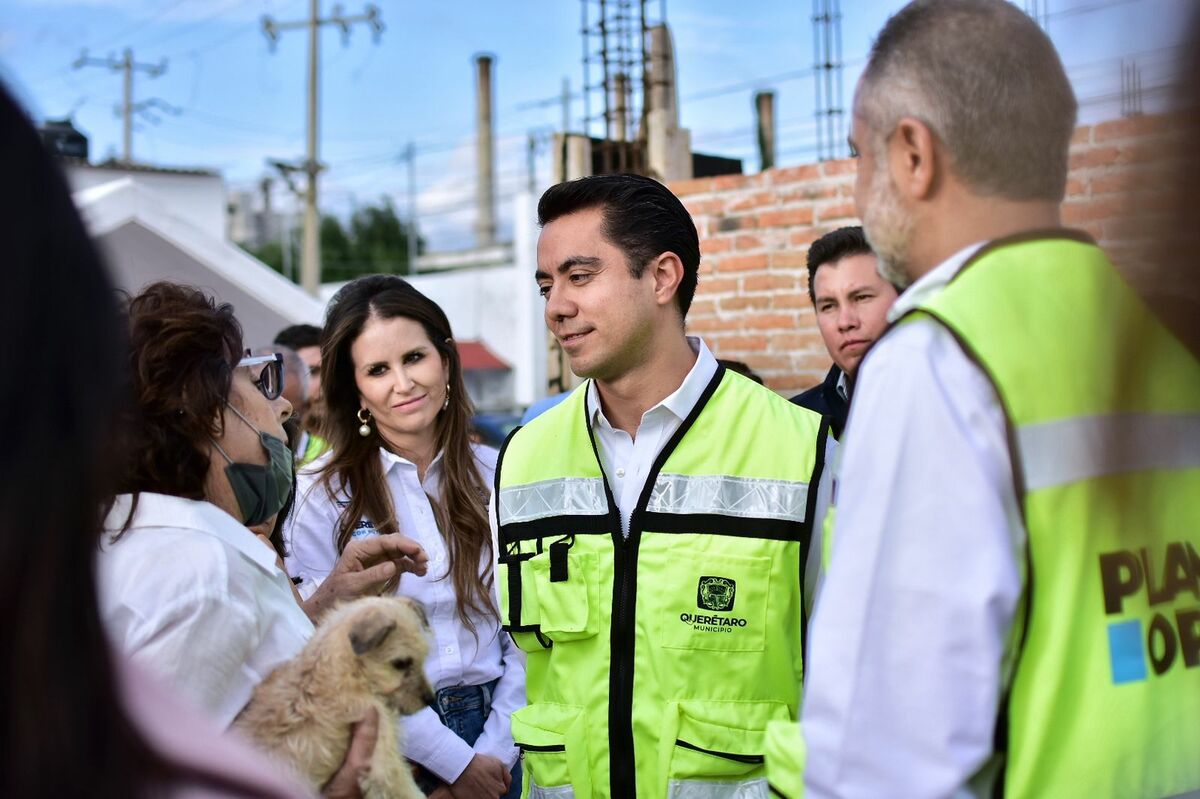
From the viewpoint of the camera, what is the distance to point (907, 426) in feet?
4.57

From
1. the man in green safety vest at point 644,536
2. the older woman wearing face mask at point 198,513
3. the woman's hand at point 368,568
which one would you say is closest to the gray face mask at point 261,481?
the older woman wearing face mask at point 198,513

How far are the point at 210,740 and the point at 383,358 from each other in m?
2.86

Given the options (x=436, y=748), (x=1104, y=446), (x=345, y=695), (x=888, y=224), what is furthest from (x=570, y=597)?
(x=1104, y=446)

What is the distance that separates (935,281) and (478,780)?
2.31 m

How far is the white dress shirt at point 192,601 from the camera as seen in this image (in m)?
1.80

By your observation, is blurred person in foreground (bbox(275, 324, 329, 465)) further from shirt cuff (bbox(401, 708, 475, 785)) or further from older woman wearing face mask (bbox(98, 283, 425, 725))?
older woman wearing face mask (bbox(98, 283, 425, 725))

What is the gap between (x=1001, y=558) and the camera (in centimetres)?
132

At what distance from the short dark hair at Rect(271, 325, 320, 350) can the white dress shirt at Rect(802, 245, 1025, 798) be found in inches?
222

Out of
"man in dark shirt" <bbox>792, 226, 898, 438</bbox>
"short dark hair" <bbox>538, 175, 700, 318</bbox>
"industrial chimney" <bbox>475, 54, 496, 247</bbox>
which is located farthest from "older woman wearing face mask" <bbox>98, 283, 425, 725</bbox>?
"industrial chimney" <bbox>475, 54, 496, 247</bbox>

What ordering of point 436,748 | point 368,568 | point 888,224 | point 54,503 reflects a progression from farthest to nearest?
point 436,748 → point 368,568 → point 888,224 → point 54,503

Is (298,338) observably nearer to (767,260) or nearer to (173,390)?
(767,260)

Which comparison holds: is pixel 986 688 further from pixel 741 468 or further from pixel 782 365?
pixel 782 365

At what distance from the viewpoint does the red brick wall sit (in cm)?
636

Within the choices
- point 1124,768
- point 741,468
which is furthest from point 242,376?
point 1124,768
